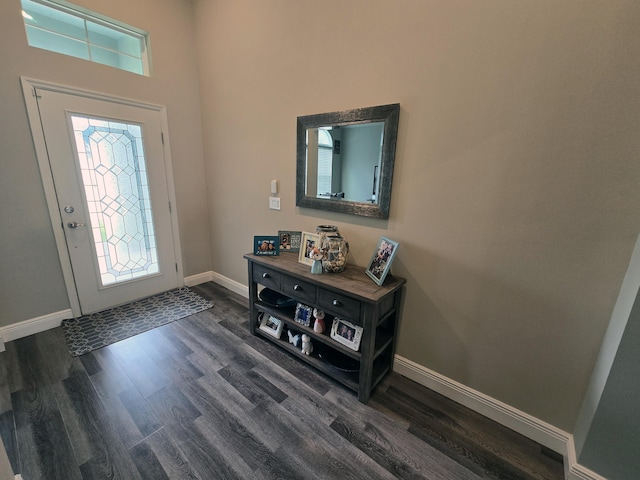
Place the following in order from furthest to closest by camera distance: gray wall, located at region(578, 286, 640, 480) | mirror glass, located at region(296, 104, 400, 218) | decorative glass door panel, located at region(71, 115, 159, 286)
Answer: decorative glass door panel, located at region(71, 115, 159, 286) → mirror glass, located at region(296, 104, 400, 218) → gray wall, located at region(578, 286, 640, 480)

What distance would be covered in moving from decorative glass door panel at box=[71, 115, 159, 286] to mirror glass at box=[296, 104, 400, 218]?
69.1 inches

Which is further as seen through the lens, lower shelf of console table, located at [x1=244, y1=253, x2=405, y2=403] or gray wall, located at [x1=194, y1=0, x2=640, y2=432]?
lower shelf of console table, located at [x1=244, y1=253, x2=405, y2=403]

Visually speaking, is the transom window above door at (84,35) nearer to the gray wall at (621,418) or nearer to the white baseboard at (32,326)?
the white baseboard at (32,326)

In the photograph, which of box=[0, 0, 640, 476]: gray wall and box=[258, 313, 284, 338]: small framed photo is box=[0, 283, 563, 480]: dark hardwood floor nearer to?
box=[258, 313, 284, 338]: small framed photo

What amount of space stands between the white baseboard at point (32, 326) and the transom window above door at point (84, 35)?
2.24 metres

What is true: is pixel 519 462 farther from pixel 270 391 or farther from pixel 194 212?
pixel 194 212

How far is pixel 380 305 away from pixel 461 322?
0.51 m

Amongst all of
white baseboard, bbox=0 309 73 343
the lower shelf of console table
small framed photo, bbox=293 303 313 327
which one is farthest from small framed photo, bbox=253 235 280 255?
white baseboard, bbox=0 309 73 343

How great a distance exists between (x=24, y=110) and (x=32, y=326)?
1.77 metres

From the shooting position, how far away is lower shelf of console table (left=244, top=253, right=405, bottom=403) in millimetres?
1559

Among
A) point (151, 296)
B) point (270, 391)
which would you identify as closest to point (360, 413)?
point (270, 391)

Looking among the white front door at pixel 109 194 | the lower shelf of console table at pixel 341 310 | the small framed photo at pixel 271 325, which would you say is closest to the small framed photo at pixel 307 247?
the lower shelf of console table at pixel 341 310

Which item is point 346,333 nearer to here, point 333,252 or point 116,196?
point 333,252

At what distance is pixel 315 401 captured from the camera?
5.39 ft
